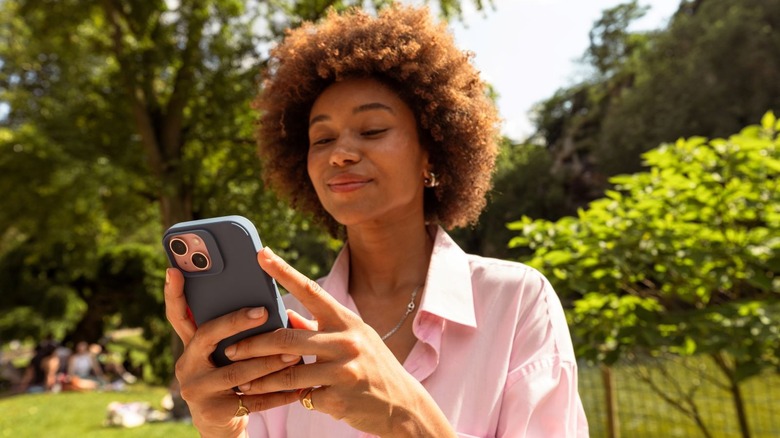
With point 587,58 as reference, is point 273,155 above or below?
below

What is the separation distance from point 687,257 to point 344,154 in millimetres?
2193

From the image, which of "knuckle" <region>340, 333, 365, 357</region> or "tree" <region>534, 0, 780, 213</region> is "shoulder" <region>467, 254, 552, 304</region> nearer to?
"knuckle" <region>340, 333, 365, 357</region>

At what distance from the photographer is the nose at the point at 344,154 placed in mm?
1512

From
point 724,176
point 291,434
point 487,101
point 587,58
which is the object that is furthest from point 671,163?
point 587,58

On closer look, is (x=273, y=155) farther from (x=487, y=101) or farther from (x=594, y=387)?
(x=594, y=387)

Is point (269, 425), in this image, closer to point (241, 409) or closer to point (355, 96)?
point (241, 409)

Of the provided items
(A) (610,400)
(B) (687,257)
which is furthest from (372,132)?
(A) (610,400)

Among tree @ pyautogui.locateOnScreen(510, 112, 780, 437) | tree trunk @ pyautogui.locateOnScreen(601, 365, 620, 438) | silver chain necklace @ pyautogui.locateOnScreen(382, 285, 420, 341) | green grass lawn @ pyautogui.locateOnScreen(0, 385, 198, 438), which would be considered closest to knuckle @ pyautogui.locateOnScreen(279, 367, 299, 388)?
silver chain necklace @ pyautogui.locateOnScreen(382, 285, 420, 341)

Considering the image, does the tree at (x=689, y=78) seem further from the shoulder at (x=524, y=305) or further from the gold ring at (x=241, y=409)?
the gold ring at (x=241, y=409)

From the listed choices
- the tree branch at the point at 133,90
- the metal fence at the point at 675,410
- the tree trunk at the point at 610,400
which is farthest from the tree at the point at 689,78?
the tree trunk at the point at 610,400

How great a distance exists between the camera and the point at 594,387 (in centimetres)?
533

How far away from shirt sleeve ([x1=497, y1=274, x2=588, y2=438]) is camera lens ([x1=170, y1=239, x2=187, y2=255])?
0.72 metres

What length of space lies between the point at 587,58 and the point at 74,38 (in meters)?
15.3

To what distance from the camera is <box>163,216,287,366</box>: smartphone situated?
3.37 ft
